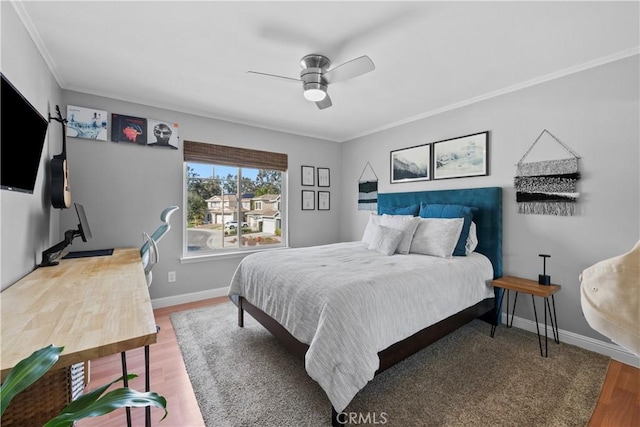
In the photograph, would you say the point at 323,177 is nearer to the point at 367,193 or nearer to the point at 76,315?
the point at 367,193

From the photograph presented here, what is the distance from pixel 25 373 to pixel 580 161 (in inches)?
143

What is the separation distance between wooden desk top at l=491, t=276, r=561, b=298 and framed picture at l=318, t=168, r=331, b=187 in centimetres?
294

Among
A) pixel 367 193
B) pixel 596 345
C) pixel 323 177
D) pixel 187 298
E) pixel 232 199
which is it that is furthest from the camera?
pixel 323 177

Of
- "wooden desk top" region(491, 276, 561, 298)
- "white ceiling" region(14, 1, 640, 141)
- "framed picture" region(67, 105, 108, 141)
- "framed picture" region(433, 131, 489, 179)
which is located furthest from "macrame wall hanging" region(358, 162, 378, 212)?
"framed picture" region(67, 105, 108, 141)

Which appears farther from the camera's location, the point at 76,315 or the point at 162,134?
the point at 162,134

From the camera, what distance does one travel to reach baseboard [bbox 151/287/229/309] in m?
3.35

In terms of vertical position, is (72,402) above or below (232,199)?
below

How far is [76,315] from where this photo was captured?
1.16m

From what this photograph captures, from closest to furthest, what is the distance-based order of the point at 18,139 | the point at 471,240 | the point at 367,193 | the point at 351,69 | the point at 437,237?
the point at 18,139
the point at 351,69
the point at 437,237
the point at 471,240
the point at 367,193

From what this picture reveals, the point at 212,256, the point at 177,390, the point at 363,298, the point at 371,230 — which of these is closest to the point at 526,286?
the point at 371,230

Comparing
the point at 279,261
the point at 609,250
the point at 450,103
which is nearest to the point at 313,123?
the point at 450,103

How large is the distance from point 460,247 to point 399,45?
197cm

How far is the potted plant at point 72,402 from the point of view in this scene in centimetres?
61

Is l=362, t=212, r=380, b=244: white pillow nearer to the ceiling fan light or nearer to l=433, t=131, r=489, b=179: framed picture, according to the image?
l=433, t=131, r=489, b=179: framed picture
